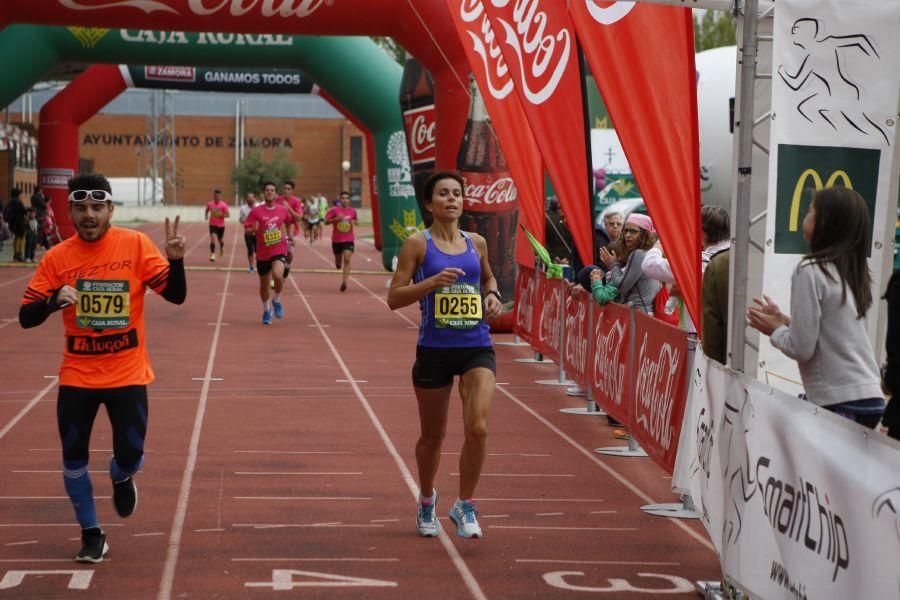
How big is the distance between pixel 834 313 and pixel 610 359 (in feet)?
16.3

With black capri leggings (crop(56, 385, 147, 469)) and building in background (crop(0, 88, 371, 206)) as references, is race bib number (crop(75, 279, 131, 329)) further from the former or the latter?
building in background (crop(0, 88, 371, 206))

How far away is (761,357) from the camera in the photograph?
5625 millimetres

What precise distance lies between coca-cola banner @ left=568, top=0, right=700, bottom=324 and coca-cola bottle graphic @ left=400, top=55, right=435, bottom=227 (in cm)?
1800

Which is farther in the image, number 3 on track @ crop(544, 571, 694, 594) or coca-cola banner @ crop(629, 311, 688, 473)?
coca-cola banner @ crop(629, 311, 688, 473)

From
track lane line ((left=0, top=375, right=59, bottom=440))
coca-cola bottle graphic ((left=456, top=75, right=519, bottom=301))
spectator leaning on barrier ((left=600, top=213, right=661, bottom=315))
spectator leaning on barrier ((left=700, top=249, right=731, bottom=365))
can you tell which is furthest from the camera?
coca-cola bottle graphic ((left=456, top=75, right=519, bottom=301))

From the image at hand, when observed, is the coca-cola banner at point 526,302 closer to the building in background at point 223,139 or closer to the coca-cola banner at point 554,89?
the coca-cola banner at point 554,89

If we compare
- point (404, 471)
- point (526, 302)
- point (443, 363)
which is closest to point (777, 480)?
point (443, 363)

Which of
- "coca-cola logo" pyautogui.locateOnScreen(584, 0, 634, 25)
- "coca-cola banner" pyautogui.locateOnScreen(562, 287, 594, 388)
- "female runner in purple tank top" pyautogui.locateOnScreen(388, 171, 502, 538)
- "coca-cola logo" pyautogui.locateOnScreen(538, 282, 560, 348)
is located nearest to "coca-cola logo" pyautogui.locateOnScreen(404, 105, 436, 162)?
"coca-cola logo" pyautogui.locateOnScreen(538, 282, 560, 348)

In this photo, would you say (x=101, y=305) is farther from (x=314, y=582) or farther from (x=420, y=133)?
(x=420, y=133)

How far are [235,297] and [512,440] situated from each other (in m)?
14.4

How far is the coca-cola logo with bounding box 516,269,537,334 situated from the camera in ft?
48.7

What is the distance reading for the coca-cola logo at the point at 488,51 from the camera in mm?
11719

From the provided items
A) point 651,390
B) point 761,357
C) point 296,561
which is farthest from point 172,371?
point 761,357

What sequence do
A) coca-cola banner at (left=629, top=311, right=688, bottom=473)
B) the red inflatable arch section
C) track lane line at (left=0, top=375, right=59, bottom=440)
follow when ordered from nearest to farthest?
coca-cola banner at (left=629, top=311, right=688, bottom=473)
track lane line at (left=0, top=375, right=59, bottom=440)
the red inflatable arch section
